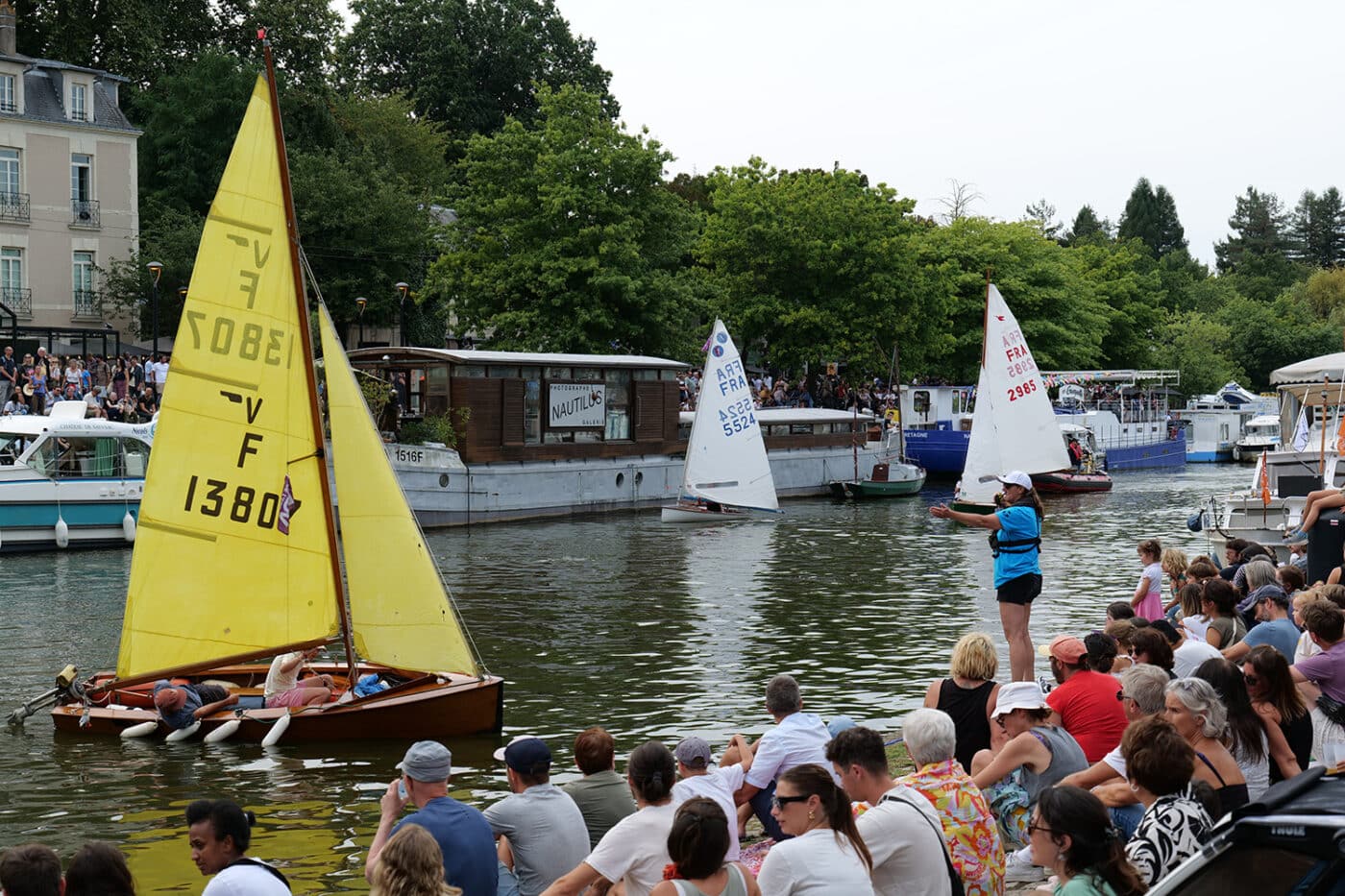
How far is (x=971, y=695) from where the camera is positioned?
1009 centimetres

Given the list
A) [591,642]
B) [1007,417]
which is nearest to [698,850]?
[591,642]

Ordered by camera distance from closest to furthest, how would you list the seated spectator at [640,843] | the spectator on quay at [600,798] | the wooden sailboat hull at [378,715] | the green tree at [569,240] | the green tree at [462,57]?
1. the seated spectator at [640,843]
2. the spectator on quay at [600,798]
3. the wooden sailboat hull at [378,715]
4. the green tree at [569,240]
5. the green tree at [462,57]

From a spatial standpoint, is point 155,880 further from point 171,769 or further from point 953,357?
point 953,357

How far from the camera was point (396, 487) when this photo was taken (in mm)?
16641

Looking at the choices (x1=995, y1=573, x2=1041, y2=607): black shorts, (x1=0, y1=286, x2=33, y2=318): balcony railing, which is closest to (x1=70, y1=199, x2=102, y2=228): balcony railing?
(x1=0, y1=286, x2=33, y2=318): balcony railing

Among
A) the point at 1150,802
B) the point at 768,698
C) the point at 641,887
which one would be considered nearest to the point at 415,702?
the point at 768,698

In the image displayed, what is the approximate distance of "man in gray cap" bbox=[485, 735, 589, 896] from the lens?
27.8ft

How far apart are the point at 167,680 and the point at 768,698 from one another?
9.27 metres

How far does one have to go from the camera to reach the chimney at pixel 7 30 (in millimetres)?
54000

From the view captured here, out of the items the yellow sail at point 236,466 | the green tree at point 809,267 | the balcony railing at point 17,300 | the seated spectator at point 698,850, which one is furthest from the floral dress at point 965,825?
the green tree at point 809,267

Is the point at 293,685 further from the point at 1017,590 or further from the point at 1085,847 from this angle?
the point at 1085,847

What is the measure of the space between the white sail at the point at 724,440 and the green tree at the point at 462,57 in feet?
138

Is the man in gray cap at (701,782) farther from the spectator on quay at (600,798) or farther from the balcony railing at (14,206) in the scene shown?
the balcony railing at (14,206)

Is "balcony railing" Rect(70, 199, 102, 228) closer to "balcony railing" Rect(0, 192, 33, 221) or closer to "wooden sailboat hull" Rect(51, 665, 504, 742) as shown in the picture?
"balcony railing" Rect(0, 192, 33, 221)
